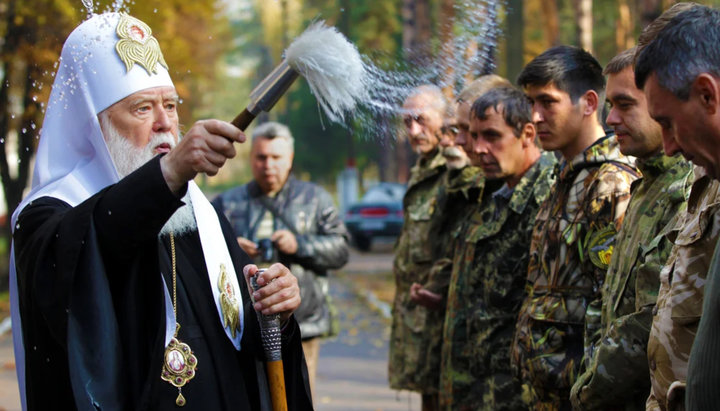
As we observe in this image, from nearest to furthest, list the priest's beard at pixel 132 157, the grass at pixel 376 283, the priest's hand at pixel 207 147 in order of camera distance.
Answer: the priest's hand at pixel 207 147 < the priest's beard at pixel 132 157 < the grass at pixel 376 283

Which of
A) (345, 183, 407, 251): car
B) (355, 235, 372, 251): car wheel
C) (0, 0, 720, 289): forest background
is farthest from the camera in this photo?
(355, 235, 372, 251): car wheel

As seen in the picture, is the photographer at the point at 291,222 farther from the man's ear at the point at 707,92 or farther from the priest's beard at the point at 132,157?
the man's ear at the point at 707,92

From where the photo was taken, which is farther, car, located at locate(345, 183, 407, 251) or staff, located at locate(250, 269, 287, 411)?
car, located at locate(345, 183, 407, 251)

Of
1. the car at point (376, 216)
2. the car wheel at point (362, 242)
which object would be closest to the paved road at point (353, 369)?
the car at point (376, 216)

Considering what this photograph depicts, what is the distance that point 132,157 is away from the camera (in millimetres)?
3236

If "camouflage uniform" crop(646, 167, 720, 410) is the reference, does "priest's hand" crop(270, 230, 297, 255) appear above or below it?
below

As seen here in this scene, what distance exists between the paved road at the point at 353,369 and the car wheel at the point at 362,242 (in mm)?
9562

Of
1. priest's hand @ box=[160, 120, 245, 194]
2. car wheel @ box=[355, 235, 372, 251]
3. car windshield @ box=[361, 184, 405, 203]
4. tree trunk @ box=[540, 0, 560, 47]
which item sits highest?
tree trunk @ box=[540, 0, 560, 47]

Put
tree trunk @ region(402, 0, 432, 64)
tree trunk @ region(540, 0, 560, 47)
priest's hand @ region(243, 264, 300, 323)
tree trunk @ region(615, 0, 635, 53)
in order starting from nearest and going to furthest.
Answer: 1. priest's hand @ region(243, 264, 300, 323)
2. tree trunk @ region(540, 0, 560, 47)
3. tree trunk @ region(402, 0, 432, 64)
4. tree trunk @ region(615, 0, 635, 53)

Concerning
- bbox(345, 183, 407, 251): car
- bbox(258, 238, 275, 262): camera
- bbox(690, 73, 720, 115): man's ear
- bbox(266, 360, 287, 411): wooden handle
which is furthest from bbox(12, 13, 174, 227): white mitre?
bbox(345, 183, 407, 251): car

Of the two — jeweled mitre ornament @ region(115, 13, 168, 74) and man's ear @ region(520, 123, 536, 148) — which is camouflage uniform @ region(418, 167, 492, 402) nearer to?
man's ear @ region(520, 123, 536, 148)

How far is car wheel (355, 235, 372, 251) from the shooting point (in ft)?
85.8

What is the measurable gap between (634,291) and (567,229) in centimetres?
65

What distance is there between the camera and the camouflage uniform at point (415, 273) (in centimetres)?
630
